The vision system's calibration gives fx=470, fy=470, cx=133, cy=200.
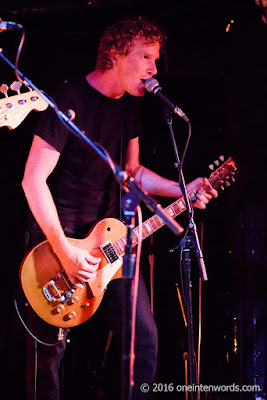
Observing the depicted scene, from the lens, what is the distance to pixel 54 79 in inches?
147

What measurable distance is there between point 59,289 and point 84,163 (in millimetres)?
820

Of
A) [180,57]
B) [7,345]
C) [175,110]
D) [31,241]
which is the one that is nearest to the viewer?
[175,110]

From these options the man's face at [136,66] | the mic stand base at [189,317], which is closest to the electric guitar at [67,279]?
the mic stand base at [189,317]

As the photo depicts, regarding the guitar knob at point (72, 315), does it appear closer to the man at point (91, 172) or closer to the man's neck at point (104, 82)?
the man at point (91, 172)

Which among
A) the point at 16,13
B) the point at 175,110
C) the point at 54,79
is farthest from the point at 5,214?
the point at 175,110

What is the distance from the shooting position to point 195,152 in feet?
12.5

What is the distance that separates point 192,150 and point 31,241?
5.14ft

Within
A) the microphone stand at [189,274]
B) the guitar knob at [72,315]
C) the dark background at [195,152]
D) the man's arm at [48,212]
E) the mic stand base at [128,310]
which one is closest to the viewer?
the mic stand base at [128,310]

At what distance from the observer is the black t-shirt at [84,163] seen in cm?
302

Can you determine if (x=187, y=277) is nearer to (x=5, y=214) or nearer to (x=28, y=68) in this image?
(x=5, y=214)

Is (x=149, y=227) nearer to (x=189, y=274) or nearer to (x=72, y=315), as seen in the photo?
(x=189, y=274)

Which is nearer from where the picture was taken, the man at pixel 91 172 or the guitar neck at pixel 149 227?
the man at pixel 91 172

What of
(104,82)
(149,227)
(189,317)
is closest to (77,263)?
(149,227)

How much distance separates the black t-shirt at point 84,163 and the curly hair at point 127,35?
0.72 ft
